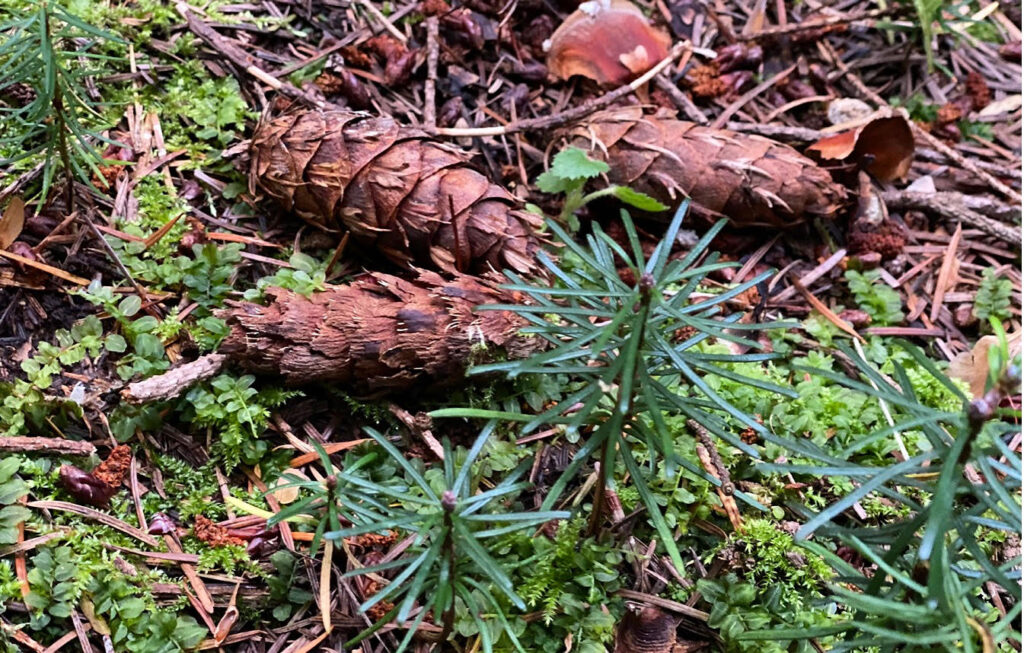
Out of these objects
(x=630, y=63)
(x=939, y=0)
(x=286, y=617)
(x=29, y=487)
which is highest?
(x=939, y=0)

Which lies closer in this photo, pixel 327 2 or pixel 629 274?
pixel 629 274

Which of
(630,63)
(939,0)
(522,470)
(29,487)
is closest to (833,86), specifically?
(939,0)

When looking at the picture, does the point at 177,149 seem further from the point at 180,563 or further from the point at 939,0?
the point at 939,0

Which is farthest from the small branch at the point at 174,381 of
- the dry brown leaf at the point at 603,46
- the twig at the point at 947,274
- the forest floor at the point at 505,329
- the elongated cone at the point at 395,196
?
the twig at the point at 947,274

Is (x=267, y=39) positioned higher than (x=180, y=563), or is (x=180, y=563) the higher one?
(x=267, y=39)

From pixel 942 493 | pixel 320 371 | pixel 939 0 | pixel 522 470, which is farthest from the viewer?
pixel 939 0

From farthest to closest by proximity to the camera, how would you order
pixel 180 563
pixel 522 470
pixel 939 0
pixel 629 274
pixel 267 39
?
pixel 939 0
pixel 267 39
pixel 629 274
pixel 180 563
pixel 522 470

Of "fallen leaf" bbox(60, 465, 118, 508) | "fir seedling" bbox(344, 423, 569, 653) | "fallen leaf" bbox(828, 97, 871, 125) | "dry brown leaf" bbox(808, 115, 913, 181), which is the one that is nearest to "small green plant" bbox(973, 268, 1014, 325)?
"dry brown leaf" bbox(808, 115, 913, 181)
